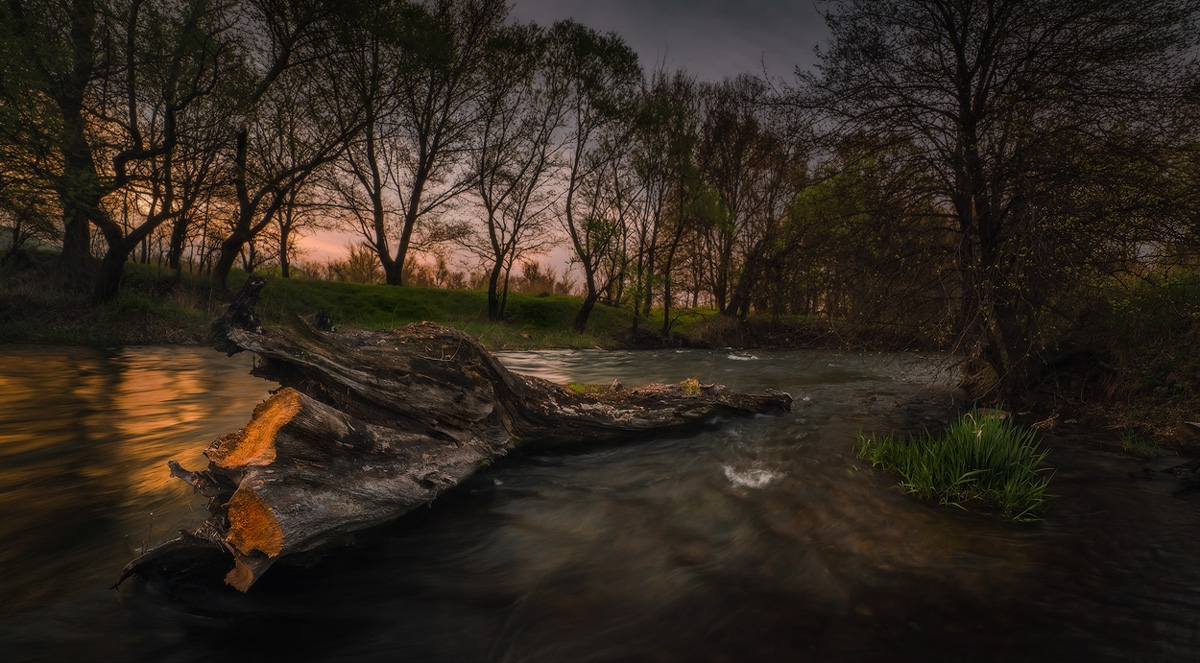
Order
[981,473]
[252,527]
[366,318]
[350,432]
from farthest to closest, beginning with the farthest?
[366,318]
[981,473]
[350,432]
[252,527]

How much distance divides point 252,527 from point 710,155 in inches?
1177

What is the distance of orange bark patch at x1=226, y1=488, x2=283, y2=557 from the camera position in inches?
98.0

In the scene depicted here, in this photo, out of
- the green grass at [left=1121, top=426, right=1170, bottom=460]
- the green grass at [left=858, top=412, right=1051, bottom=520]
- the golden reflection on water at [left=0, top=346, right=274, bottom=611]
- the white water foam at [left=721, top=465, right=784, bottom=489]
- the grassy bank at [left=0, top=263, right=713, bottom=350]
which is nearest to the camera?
the golden reflection on water at [left=0, top=346, right=274, bottom=611]

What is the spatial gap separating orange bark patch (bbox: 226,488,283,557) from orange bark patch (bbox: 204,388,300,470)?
0.74 feet

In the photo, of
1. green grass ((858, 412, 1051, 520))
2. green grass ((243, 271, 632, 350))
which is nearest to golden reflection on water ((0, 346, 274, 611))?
green grass ((858, 412, 1051, 520))

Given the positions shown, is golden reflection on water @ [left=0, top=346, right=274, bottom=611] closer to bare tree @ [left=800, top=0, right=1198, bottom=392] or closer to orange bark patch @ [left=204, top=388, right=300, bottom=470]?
orange bark patch @ [left=204, top=388, right=300, bottom=470]

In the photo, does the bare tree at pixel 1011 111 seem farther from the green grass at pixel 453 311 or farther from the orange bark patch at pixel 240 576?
the green grass at pixel 453 311

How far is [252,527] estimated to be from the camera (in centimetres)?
252

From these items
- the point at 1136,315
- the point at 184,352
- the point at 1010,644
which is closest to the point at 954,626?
the point at 1010,644

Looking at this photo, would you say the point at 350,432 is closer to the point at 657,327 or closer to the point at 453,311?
the point at 453,311

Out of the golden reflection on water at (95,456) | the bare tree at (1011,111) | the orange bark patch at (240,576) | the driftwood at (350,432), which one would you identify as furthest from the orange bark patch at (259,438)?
the bare tree at (1011,111)

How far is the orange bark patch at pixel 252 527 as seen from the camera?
8.16ft

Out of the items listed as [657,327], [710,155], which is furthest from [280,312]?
[710,155]

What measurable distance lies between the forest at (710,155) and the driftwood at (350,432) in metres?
5.35
